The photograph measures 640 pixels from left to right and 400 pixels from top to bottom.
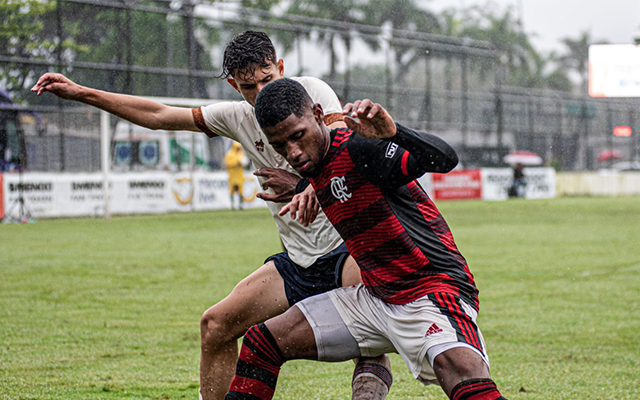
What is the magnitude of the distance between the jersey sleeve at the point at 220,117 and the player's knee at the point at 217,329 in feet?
3.32

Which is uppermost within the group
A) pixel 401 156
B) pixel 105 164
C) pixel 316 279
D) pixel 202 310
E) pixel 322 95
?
pixel 322 95

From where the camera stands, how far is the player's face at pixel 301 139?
3732 millimetres

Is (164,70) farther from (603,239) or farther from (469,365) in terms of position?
(469,365)

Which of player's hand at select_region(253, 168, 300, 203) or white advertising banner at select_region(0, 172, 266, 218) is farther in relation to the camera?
white advertising banner at select_region(0, 172, 266, 218)

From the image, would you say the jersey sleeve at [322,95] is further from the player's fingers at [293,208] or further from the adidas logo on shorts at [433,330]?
the adidas logo on shorts at [433,330]

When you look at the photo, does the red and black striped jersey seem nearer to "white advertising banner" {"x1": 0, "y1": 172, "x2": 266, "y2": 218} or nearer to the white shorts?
the white shorts

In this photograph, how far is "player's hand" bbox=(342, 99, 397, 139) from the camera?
11.3 ft

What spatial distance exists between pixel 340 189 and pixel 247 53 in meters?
1.16

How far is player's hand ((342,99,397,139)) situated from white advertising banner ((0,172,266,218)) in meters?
22.2

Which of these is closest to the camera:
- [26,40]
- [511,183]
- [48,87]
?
[48,87]

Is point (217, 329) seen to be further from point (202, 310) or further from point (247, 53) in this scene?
point (202, 310)

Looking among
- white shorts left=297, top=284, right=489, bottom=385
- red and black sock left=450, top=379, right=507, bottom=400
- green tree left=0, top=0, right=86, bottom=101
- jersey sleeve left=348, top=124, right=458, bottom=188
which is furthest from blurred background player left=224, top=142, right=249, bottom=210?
red and black sock left=450, top=379, right=507, bottom=400

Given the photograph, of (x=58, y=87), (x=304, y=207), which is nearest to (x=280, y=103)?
(x=304, y=207)

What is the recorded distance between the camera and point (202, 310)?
9.68m
